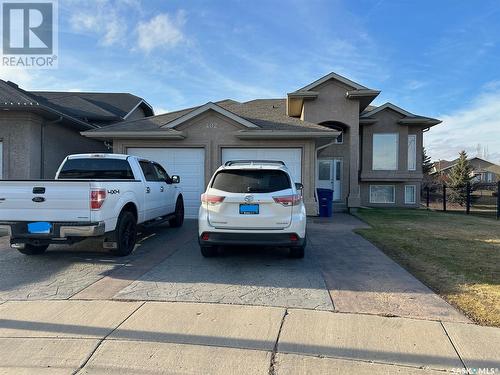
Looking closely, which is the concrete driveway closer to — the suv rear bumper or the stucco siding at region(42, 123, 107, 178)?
the suv rear bumper

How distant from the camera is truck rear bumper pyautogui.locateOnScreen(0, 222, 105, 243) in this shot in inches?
239

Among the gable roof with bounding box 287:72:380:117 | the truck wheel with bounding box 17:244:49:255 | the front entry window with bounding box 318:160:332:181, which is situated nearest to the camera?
the truck wheel with bounding box 17:244:49:255

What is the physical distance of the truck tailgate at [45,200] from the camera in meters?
6.09

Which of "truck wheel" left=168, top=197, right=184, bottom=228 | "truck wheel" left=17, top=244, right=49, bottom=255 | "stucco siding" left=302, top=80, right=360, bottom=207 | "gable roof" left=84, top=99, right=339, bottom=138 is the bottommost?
"truck wheel" left=17, top=244, right=49, bottom=255

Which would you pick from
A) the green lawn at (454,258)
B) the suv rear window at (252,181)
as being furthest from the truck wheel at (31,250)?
the green lawn at (454,258)

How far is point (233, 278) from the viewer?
5703mm

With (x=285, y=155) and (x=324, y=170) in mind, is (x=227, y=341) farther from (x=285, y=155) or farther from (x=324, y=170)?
(x=324, y=170)

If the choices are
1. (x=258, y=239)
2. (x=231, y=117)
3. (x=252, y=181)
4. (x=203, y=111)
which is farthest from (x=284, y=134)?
(x=258, y=239)

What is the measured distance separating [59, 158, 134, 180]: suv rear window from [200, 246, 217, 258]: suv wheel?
2565mm

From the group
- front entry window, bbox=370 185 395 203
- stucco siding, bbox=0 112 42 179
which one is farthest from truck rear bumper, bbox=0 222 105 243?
front entry window, bbox=370 185 395 203

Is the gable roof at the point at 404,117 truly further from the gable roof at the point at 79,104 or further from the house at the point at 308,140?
the gable roof at the point at 79,104

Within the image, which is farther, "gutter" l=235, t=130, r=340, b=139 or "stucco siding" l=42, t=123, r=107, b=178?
"stucco siding" l=42, t=123, r=107, b=178

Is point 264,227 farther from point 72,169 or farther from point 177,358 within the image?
point 72,169

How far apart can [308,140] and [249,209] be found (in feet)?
24.0
